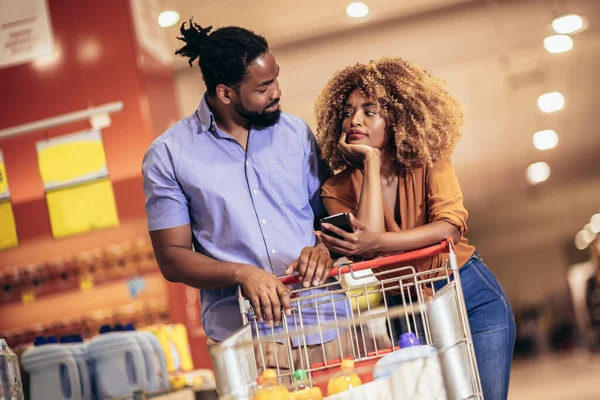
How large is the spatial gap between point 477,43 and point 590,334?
7.90 metres

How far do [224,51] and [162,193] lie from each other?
495 millimetres

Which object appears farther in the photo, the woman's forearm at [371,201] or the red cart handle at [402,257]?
the woman's forearm at [371,201]

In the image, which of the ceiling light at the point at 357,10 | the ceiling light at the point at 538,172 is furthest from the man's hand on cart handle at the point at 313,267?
the ceiling light at the point at 538,172

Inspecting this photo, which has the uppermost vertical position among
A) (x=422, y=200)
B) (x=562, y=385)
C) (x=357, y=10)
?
(x=357, y=10)

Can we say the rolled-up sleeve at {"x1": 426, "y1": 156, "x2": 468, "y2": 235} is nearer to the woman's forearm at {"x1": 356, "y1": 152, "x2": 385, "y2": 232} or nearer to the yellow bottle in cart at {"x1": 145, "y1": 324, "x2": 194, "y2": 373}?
the woman's forearm at {"x1": 356, "y1": 152, "x2": 385, "y2": 232}

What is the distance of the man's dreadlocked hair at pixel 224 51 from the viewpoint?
2430 millimetres

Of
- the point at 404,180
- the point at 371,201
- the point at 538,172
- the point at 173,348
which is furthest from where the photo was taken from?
the point at 538,172

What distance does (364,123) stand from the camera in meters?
2.35

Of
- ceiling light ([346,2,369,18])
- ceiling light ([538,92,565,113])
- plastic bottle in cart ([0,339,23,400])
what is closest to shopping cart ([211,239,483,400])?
plastic bottle in cart ([0,339,23,400])

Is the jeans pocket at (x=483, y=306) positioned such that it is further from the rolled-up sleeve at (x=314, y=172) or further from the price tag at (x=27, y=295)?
the price tag at (x=27, y=295)

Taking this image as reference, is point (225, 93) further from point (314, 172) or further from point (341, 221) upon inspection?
point (341, 221)

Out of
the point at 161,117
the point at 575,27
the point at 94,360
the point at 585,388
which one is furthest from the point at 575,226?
the point at 94,360

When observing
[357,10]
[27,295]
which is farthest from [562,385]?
[27,295]

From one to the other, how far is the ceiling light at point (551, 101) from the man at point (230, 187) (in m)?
10.2
